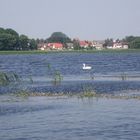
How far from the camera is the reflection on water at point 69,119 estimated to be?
Result: 22.8m

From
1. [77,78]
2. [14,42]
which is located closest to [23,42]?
[14,42]

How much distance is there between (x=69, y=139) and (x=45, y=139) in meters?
0.87

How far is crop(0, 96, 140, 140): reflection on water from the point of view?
74.7 ft

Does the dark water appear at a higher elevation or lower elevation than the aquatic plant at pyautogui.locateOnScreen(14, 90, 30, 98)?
lower

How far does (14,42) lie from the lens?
175 m

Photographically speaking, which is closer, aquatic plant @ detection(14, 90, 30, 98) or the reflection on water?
the reflection on water

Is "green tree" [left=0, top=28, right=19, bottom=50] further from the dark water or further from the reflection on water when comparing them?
the reflection on water

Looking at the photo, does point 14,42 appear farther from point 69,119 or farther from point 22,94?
point 69,119

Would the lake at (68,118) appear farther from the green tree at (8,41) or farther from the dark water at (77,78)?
the green tree at (8,41)

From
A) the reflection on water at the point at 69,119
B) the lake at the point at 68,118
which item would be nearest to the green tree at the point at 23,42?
the lake at the point at 68,118

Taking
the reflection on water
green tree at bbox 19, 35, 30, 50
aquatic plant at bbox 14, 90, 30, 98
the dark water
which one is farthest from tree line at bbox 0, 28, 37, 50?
the reflection on water

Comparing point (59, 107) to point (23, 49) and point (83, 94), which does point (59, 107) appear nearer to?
point (83, 94)

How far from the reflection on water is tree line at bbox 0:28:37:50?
135858mm

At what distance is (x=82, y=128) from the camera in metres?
24.2
